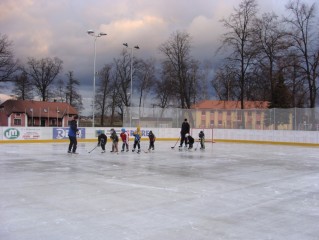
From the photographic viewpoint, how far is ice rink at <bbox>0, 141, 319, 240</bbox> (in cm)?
485

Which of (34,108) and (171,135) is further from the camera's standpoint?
(34,108)

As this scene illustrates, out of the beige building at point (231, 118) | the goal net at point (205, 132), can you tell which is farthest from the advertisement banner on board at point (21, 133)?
the beige building at point (231, 118)

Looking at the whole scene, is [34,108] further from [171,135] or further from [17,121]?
[171,135]

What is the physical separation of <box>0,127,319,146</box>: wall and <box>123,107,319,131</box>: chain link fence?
38 cm

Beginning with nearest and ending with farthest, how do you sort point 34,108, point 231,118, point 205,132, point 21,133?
point 21,133 → point 231,118 → point 205,132 → point 34,108

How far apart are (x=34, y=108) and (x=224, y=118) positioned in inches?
1568

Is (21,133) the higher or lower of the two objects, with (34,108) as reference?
lower

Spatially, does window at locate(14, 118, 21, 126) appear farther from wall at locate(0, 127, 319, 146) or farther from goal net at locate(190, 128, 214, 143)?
goal net at locate(190, 128, 214, 143)

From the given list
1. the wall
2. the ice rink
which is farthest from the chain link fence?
the ice rink

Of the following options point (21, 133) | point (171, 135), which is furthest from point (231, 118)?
point (21, 133)

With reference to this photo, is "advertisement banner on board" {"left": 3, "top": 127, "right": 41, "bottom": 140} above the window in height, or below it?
below

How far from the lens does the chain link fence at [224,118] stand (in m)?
27.3

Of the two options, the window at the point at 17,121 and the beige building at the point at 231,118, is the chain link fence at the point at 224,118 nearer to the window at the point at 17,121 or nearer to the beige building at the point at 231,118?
the beige building at the point at 231,118

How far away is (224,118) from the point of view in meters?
31.2
